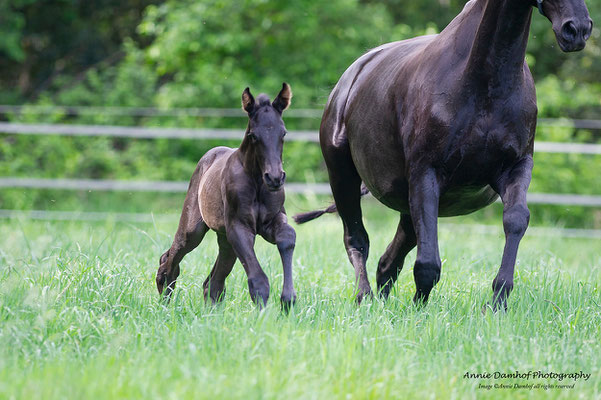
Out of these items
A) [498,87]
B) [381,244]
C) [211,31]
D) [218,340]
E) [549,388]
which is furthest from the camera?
[211,31]

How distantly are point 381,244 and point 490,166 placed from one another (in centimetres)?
367

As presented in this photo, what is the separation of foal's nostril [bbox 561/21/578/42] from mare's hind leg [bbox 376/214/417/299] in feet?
6.21

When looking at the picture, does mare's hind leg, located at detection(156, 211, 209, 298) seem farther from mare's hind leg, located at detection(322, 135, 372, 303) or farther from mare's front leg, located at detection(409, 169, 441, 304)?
mare's front leg, located at detection(409, 169, 441, 304)

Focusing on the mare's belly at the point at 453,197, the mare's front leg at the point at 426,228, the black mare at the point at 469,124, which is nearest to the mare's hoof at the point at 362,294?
the mare's belly at the point at 453,197

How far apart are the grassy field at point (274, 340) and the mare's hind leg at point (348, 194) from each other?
34 centimetres

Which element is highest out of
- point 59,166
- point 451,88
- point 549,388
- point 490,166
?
point 451,88

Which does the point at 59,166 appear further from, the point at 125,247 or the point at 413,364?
the point at 413,364

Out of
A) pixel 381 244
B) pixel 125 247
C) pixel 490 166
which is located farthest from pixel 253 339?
pixel 381 244

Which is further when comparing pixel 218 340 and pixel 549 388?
pixel 218 340

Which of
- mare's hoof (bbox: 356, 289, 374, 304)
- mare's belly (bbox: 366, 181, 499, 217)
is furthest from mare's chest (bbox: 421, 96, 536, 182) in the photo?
mare's hoof (bbox: 356, 289, 374, 304)

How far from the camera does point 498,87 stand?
158 inches

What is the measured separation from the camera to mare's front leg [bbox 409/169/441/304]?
4098 millimetres

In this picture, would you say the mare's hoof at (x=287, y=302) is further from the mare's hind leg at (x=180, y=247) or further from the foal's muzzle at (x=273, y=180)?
the mare's hind leg at (x=180, y=247)

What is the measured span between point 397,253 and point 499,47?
66.8 inches
